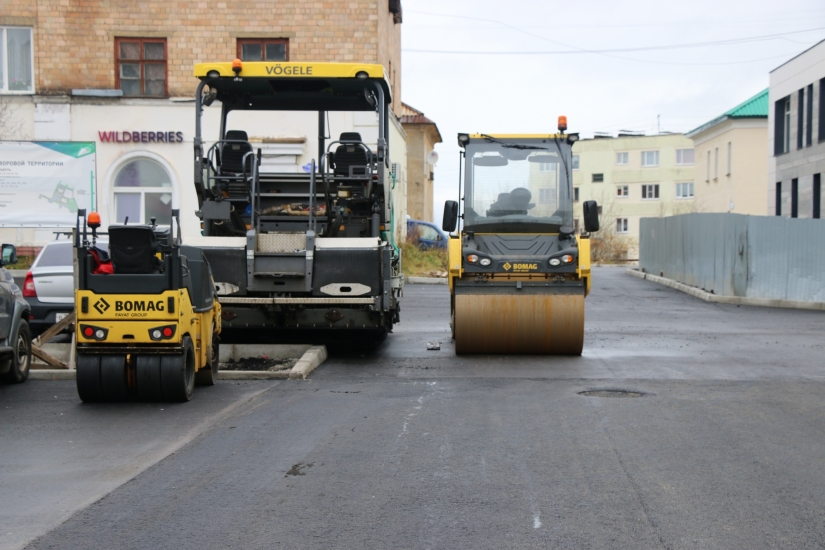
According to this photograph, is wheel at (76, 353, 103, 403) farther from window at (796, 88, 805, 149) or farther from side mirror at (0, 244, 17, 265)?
window at (796, 88, 805, 149)

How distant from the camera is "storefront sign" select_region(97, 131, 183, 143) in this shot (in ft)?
88.6

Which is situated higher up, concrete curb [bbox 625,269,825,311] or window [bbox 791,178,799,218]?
window [bbox 791,178,799,218]

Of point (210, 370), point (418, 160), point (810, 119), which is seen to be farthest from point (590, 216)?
point (418, 160)

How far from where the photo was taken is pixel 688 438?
720cm

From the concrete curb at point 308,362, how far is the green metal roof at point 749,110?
138 feet

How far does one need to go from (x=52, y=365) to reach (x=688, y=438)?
754 centimetres

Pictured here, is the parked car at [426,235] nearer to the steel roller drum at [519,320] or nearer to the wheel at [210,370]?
the steel roller drum at [519,320]

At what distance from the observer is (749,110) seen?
165 ft

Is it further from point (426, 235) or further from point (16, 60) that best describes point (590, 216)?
point (426, 235)

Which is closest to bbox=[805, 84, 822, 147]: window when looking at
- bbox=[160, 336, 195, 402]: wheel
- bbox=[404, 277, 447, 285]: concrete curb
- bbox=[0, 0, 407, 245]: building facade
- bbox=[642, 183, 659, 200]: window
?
bbox=[404, 277, 447, 285]: concrete curb

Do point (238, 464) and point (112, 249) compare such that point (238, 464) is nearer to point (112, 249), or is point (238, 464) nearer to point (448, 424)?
point (448, 424)

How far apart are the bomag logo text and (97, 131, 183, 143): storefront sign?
1943cm

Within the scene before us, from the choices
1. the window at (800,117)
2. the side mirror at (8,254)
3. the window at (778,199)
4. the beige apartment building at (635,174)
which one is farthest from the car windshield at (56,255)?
the beige apartment building at (635,174)

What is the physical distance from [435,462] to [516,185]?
7370 mm
